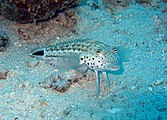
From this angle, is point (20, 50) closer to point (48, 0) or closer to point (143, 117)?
point (48, 0)

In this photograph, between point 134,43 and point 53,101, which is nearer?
point 53,101

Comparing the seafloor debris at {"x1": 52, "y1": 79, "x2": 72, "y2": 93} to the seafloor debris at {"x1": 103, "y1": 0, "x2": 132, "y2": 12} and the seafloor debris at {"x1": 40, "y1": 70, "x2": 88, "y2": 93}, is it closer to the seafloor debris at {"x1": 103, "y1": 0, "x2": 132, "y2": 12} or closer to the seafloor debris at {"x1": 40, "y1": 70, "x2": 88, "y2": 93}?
the seafloor debris at {"x1": 40, "y1": 70, "x2": 88, "y2": 93}

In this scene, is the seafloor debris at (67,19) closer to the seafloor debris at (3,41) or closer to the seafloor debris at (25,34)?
the seafloor debris at (25,34)

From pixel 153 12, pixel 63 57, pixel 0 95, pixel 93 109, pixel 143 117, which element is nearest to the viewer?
pixel 143 117

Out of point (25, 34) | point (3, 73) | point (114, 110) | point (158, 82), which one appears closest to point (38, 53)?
point (3, 73)

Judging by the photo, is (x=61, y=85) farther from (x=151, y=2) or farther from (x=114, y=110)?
(x=151, y=2)

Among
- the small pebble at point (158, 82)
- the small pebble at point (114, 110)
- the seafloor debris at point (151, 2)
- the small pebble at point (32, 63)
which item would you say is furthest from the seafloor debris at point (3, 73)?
the seafloor debris at point (151, 2)

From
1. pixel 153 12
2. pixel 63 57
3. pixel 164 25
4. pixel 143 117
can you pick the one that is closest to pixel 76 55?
pixel 63 57
